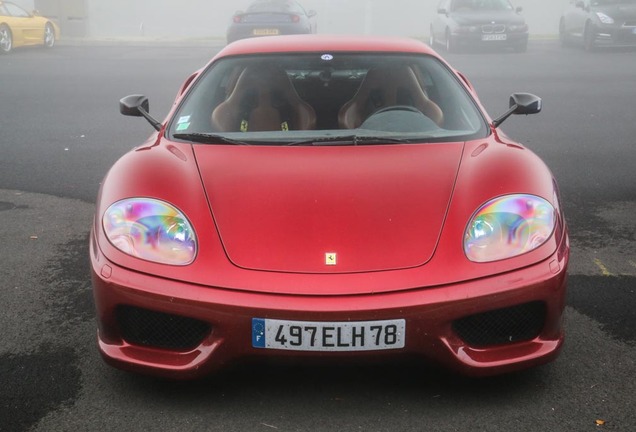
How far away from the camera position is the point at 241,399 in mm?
3170

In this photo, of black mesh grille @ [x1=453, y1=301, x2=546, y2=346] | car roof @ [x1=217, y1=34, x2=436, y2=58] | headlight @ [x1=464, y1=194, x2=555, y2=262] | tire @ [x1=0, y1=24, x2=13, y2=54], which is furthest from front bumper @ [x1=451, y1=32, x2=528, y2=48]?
black mesh grille @ [x1=453, y1=301, x2=546, y2=346]

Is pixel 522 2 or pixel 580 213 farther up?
pixel 580 213

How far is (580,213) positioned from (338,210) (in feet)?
10.5

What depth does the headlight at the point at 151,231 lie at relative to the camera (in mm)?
3113

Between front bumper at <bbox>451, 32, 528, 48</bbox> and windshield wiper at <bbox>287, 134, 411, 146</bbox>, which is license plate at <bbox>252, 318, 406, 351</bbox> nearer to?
windshield wiper at <bbox>287, 134, 411, 146</bbox>

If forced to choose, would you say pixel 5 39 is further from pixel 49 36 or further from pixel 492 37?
pixel 492 37

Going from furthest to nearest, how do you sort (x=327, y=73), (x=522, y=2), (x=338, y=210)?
(x=522, y=2) → (x=327, y=73) → (x=338, y=210)

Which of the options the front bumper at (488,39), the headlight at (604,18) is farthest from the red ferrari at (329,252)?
the headlight at (604,18)

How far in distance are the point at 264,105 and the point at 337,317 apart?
6.18ft

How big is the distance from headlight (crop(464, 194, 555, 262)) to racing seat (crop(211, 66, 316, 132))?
4.80ft

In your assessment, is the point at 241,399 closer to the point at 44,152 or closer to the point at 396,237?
the point at 396,237

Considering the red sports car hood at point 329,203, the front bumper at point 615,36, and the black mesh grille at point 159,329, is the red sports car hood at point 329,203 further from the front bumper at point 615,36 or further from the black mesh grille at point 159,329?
the front bumper at point 615,36

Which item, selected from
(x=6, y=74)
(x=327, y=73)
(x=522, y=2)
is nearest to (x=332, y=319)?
(x=327, y=73)

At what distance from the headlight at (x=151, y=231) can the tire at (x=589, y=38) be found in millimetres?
18815
